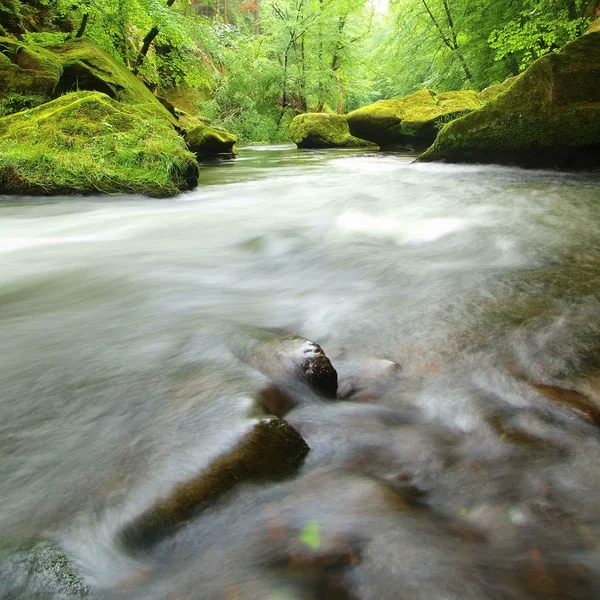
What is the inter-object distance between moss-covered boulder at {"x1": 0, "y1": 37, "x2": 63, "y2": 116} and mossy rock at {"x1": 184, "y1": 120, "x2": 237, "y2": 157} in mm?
4257

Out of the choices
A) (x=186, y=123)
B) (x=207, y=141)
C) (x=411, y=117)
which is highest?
(x=186, y=123)

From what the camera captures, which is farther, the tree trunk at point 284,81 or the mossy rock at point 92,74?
the tree trunk at point 284,81

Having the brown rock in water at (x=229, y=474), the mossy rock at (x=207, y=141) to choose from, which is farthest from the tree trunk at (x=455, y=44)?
the brown rock in water at (x=229, y=474)

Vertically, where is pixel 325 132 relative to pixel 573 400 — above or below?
above

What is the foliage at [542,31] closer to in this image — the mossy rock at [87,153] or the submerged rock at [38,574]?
the mossy rock at [87,153]

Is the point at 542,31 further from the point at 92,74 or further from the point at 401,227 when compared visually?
the point at 92,74

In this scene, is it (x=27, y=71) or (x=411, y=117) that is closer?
(x=27, y=71)

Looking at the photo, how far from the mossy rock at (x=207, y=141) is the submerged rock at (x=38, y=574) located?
38.7ft

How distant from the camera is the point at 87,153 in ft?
18.6

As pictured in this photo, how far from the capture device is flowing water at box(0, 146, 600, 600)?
3.55 feet

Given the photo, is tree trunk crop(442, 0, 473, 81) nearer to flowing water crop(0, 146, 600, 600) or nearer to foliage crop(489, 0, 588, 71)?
foliage crop(489, 0, 588, 71)

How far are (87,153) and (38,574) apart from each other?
569 cm

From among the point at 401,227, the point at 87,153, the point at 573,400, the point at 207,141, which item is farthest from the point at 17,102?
the point at 573,400

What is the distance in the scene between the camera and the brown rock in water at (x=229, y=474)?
116 centimetres
